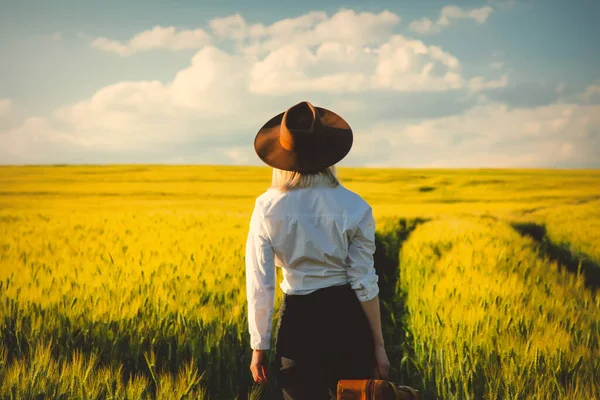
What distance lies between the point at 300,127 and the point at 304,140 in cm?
12

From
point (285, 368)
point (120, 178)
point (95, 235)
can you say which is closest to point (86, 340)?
point (285, 368)

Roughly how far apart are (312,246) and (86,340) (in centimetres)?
201

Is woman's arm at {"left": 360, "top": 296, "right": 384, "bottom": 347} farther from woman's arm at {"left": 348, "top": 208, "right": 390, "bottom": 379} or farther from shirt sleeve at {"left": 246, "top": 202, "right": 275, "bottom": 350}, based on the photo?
shirt sleeve at {"left": 246, "top": 202, "right": 275, "bottom": 350}

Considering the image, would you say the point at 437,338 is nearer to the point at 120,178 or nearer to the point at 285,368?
the point at 285,368

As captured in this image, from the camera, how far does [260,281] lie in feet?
7.56

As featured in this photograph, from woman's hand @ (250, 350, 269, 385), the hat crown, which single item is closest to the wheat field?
woman's hand @ (250, 350, 269, 385)

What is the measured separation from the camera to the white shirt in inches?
87.7

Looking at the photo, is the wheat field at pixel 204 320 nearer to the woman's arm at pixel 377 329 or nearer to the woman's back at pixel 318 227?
the woman's arm at pixel 377 329

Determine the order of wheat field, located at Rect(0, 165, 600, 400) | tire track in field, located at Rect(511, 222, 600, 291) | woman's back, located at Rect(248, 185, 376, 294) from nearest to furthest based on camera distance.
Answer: woman's back, located at Rect(248, 185, 376, 294), wheat field, located at Rect(0, 165, 600, 400), tire track in field, located at Rect(511, 222, 600, 291)

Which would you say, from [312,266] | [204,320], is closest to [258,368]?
[312,266]

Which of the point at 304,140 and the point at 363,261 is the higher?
the point at 304,140

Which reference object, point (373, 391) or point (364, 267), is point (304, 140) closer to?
point (364, 267)

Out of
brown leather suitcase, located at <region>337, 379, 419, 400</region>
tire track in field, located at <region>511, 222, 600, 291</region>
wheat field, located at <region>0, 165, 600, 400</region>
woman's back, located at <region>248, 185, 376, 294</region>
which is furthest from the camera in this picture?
tire track in field, located at <region>511, 222, 600, 291</region>

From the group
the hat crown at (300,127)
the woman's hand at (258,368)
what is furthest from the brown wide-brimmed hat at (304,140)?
the woman's hand at (258,368)
